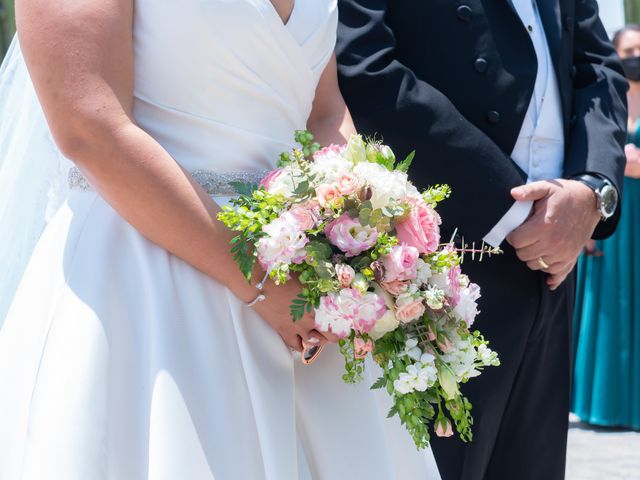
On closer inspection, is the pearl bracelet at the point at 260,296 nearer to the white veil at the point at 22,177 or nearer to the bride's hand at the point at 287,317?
the bride's hand at the point at 287,317

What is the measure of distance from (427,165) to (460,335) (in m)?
0.82

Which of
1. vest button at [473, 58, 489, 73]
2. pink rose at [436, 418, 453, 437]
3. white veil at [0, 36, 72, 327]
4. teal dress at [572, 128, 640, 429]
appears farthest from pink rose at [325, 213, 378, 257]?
teal dress at [572, 128, 640, 429]

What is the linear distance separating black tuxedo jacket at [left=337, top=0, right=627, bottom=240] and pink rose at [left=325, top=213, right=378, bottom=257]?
86cm

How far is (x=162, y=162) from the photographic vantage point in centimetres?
207

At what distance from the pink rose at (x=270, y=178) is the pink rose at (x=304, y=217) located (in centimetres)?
10

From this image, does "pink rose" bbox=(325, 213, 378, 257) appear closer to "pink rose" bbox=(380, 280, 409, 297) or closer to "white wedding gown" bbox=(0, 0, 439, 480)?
"pink rose" bbox=(380, 280, 409, 297)

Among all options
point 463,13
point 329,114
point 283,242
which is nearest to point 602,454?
point 463,13

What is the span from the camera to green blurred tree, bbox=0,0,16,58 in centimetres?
1084

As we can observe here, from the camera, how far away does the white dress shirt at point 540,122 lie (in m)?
3.03

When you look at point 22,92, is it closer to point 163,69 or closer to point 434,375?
point 163,69

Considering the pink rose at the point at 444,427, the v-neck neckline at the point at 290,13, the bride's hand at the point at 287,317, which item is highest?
the v-neck neckline at the point at 290,13

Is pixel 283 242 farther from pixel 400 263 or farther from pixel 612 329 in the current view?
pixel 612 329

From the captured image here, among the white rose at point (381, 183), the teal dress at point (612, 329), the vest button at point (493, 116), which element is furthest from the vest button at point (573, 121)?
the teal dress at point (612, 329)

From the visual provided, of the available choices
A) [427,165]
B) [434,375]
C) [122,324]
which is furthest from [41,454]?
[427,165]
